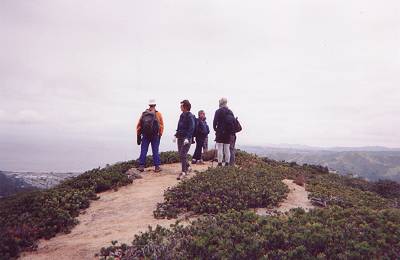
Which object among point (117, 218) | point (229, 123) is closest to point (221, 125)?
point (229, 123)

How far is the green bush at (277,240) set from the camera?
6988 millimetres

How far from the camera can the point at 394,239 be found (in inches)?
294

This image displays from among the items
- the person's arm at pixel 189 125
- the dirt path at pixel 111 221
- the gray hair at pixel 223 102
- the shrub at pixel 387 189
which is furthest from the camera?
the shrub at pixel 387 189

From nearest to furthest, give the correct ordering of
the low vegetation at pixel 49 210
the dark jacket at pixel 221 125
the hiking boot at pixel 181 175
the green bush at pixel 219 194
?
the low vegetation at pixel 49 210
the green bush at pixel 219 194
the hiking boot at pixel 181 175
the dark jacket at pixel 221 125

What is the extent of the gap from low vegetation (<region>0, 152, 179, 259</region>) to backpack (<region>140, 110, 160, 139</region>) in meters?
1.93

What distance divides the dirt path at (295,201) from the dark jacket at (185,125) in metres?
4.61

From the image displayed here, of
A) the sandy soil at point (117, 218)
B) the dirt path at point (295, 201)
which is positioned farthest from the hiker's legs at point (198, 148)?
the dirt path at point (295, 201)

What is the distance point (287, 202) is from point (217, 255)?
20.3ft

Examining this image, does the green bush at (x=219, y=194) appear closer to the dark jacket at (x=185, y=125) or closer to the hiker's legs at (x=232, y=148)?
the dark jacket at (x=185, y=125)

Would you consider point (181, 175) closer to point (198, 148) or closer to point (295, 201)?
point (198, 148)

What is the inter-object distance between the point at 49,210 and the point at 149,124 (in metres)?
5.61

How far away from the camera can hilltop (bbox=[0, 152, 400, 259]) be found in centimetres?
741

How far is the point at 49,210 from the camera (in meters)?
11.7

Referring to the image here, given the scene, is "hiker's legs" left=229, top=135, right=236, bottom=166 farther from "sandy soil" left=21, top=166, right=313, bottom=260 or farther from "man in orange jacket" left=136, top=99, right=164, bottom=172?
"man in orange jacket" left=136, top=99, right=164, bottom=172
